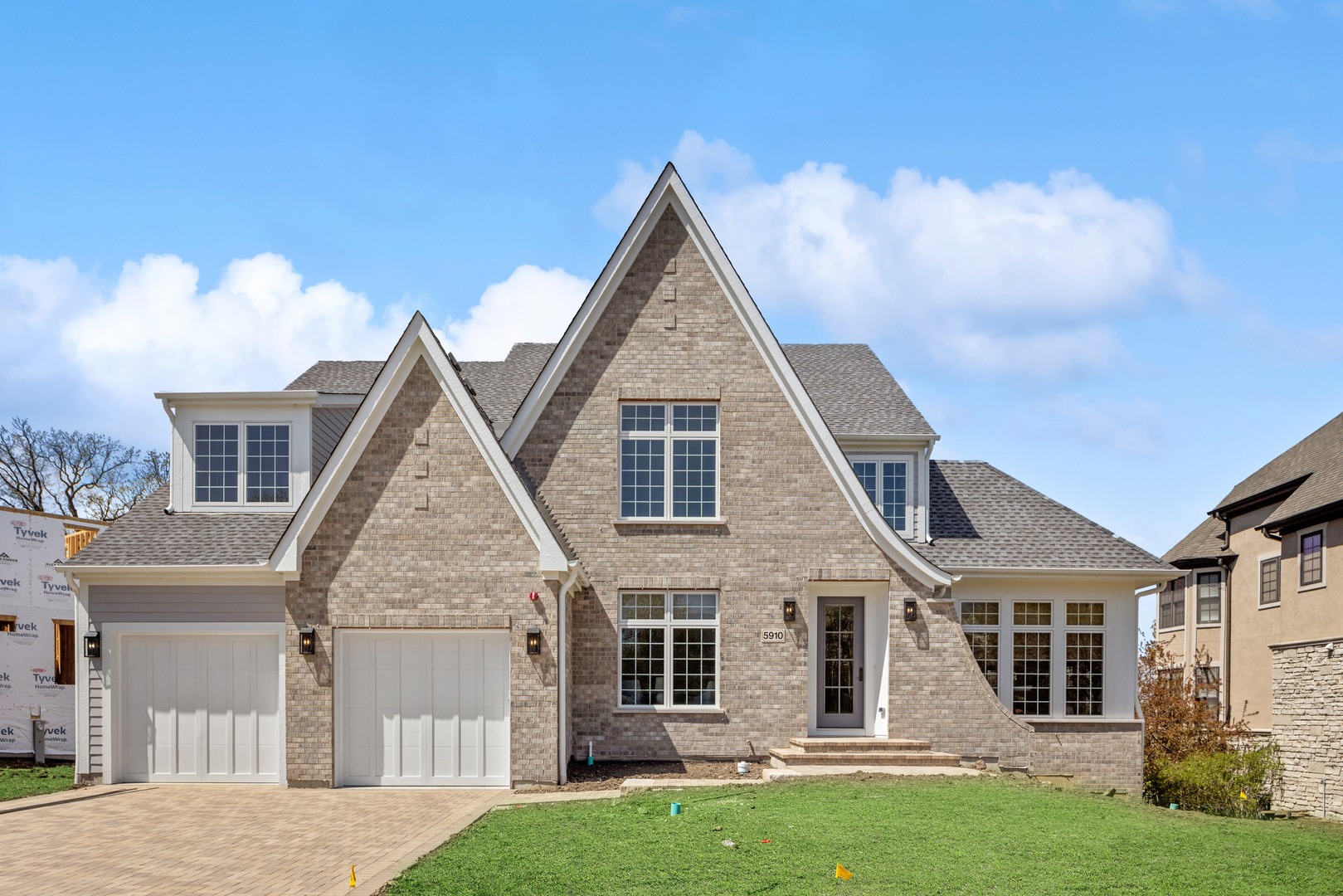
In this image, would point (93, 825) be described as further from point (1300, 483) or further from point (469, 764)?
point (1300, 483)

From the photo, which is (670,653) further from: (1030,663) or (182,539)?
(182,539)

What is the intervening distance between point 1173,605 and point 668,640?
86.4 feet

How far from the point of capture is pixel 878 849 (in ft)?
37.9

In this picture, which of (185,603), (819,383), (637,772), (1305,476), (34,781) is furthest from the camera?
(1305,476)

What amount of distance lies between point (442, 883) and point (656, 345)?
1143 cm

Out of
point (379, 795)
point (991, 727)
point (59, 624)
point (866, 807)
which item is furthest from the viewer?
point (59, 624)

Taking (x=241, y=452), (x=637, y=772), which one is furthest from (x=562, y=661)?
(x=241, y=452)

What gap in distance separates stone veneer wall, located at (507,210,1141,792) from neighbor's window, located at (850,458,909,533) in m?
1.94

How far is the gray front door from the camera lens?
2039cm

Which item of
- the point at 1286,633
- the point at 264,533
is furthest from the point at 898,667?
the point at 1286,633

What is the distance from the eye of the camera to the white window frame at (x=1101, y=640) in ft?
68.7

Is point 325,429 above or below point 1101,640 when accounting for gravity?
above

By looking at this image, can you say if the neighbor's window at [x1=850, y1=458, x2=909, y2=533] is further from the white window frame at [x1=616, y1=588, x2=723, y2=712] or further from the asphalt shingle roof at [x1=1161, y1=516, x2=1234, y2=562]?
the asphalt shingle roof at [x1=1161, y1=516, x2=1234, y2=562]

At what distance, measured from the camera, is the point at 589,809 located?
14.7m
